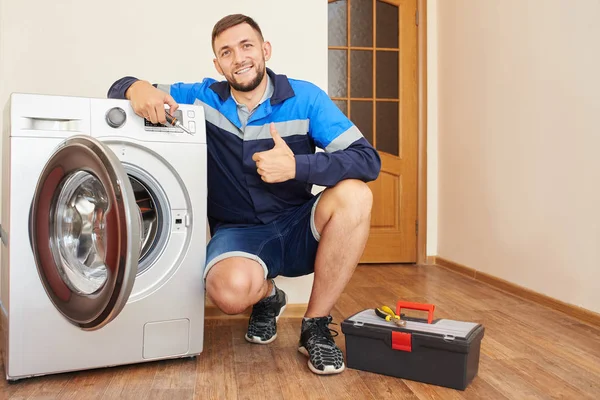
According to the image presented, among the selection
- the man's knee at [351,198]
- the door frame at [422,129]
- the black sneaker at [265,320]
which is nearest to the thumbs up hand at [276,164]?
the man's knee at [351,198]

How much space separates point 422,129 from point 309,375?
108 inches

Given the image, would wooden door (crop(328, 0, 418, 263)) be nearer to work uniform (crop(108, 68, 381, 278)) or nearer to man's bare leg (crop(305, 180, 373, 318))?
Answer: work uniform (crop(108, 68, 381, 278))

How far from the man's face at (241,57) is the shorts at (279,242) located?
0.46 m

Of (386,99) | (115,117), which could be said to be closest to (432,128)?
(386,99)

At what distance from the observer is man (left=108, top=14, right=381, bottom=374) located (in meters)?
1.78

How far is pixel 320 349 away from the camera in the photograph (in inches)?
69.4

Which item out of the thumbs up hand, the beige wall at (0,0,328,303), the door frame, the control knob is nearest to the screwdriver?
the control knob

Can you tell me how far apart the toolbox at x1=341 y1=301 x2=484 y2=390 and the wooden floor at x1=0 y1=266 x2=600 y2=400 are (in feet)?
0.10

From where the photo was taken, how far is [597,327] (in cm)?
232

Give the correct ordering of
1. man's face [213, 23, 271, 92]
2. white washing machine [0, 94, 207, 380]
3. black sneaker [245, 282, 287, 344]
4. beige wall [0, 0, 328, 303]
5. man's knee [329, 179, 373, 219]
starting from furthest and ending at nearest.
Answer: beige wall [0, 0, 328, 303] → black sneaker [245, 282, 287, 344] → man's face [213, 23, 271, 92] → man's knee [329, 179, 373, 219] → white washing machine [0, 94, 207, 380]

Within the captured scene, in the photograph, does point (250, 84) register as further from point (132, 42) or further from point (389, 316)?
point (389, 316)

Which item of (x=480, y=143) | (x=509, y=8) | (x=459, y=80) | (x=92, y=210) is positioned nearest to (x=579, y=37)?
(x=509, y=8)

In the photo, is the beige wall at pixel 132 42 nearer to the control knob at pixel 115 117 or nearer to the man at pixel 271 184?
the man at pixel 271 184

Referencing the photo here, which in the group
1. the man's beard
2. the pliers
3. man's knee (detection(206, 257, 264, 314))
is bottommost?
the pliers
